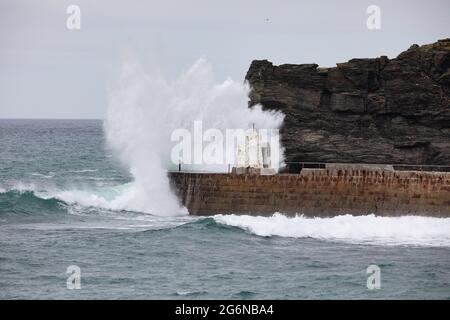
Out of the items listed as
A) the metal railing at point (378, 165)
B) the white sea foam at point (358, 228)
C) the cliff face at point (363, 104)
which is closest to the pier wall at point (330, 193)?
the white sea foam at point (358, 228)

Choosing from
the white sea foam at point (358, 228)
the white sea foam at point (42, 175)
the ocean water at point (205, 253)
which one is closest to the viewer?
the ocean water at point (205, 253)

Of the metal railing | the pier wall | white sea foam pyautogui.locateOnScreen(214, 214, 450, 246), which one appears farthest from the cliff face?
white sea foam pyautogui.locateOnScreen(214, 214, 450, 246)

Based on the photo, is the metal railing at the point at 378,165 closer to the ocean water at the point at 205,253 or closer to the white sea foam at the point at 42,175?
the ocean water at the point at 205,253

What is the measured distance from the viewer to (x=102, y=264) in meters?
33.3

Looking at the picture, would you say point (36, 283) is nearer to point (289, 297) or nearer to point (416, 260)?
point (289, 297)

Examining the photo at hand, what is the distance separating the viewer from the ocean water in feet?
98.6

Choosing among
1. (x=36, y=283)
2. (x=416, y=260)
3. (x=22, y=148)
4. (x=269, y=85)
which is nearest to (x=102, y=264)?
(x=36, y=283)

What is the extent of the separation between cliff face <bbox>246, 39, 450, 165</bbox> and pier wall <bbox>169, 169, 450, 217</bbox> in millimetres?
5326

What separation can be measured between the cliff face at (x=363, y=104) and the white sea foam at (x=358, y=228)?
6308mm

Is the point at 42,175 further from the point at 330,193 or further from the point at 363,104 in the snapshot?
the point at 330,193

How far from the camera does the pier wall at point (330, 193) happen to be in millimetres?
40062

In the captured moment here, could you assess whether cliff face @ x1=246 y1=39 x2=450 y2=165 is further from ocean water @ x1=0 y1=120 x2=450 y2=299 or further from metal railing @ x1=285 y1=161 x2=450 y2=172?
ocean water @ x1=0 y1=120 x2=450 y2=299

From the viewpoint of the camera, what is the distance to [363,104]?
152 ft

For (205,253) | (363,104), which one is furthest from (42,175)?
(205,253)
